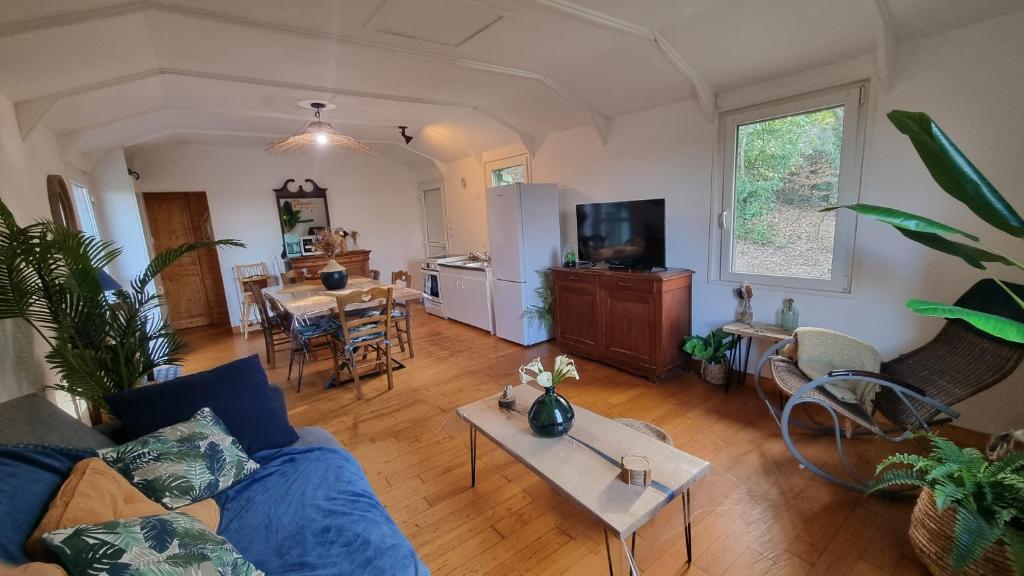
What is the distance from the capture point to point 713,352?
3.27 meters

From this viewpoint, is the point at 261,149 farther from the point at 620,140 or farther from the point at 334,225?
the point at 620,140

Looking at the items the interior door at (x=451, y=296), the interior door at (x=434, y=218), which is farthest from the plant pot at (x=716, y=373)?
the interior door at (x=434, y=218)

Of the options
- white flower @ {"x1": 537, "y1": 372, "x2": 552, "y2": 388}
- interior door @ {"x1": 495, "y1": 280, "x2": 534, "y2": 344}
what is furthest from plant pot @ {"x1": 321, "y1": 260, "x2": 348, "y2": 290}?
white flower @ {"x1": 537, "y1": 372, "x2": 552, "y2": 388}

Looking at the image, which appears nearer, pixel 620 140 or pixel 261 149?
pixel 620 140

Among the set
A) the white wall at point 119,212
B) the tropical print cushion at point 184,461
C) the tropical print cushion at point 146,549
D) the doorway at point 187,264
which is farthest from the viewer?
the doorway at point 187,264

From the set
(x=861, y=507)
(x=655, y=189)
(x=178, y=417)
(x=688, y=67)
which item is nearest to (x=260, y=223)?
(x=178, y=417)

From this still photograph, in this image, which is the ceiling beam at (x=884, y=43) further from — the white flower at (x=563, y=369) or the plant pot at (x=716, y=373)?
the white flower at (x=563, y=369)

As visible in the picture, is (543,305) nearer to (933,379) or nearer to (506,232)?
(506,232)

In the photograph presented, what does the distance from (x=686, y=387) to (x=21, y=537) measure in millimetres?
3498

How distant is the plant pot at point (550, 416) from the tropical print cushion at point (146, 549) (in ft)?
3.62

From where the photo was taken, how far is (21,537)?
3.34 feet

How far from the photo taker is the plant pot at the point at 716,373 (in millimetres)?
3232

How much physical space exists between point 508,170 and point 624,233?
7.26ft

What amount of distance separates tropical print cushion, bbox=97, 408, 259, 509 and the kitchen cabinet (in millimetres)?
3408
